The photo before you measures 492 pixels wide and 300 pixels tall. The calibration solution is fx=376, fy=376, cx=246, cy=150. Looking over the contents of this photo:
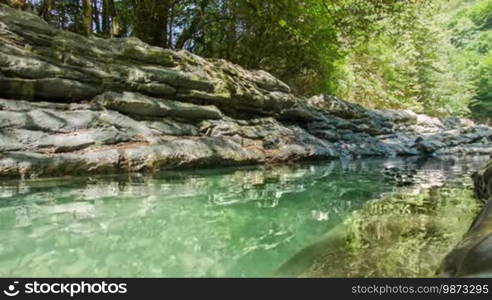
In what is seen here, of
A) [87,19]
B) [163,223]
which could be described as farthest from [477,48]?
[163,223]

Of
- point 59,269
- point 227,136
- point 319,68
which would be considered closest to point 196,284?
point 59,269

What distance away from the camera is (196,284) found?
168cm

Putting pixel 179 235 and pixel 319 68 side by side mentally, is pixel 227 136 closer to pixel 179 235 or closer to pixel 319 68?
pixel 179 235

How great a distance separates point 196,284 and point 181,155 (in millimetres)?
4865

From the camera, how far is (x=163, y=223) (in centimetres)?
302

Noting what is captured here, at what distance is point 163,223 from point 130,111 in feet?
14.8

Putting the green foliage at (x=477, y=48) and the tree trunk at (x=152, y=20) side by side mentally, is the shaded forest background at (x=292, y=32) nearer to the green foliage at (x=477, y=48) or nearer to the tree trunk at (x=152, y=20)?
the tree trunk at (x=152, y=20)

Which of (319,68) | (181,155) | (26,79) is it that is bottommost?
(181,155)

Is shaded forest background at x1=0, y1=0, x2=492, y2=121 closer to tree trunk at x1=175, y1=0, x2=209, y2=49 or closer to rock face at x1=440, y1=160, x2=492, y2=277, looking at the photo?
tree trunk at x1=175, y1=0, x2=209, y2=49

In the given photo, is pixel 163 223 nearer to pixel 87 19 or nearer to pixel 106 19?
pixel 87 19

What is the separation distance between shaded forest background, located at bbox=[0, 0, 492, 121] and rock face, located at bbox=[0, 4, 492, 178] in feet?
5.48

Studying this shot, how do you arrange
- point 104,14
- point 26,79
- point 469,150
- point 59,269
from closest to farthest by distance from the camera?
1. point 59,269
2. point 26,79
3. point 104,14
4. point 469,150

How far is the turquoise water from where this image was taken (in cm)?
212

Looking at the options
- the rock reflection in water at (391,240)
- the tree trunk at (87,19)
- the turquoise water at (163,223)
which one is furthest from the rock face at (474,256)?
the tree trunk at (87,19)
